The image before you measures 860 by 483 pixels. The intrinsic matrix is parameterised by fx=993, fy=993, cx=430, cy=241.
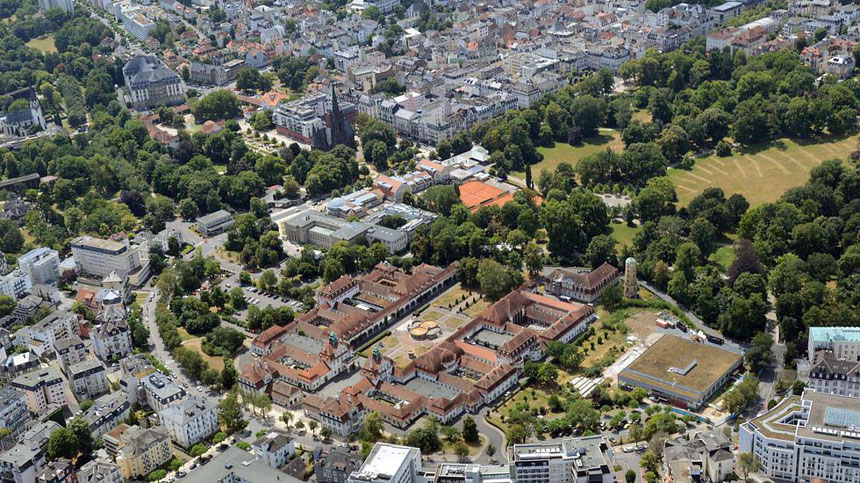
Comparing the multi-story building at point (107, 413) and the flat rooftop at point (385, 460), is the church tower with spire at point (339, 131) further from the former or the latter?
the flat rooftop at point (385, 460)

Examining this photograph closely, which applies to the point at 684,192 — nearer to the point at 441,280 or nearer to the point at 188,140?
the point at 441,280

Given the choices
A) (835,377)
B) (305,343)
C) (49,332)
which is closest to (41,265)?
(49,332)

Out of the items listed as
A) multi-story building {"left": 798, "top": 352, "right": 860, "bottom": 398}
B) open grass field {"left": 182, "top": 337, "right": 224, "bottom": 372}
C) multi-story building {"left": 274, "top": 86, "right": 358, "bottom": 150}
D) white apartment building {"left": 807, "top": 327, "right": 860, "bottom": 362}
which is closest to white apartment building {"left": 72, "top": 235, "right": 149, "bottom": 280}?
open grass field {"left": 182, "top": 337, "right": 224, "bottom": 372}

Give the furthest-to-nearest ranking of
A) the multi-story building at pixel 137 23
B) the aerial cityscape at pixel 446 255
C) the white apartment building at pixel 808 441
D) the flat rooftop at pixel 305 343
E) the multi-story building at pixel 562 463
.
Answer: the multi-story building at pixel 137 23, the flat rooftop at pixel 305 343, the aerial cityscape at pixel 446 255, the white apartment building at pixel 808 441, the multi-story building at pixel 562 463

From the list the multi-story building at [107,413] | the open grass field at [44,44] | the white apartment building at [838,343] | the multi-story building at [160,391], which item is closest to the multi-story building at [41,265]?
the multi-story building at [107,413]

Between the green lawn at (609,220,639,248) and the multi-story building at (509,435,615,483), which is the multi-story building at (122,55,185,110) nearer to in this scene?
the green lawn at (609,220,639,248)
